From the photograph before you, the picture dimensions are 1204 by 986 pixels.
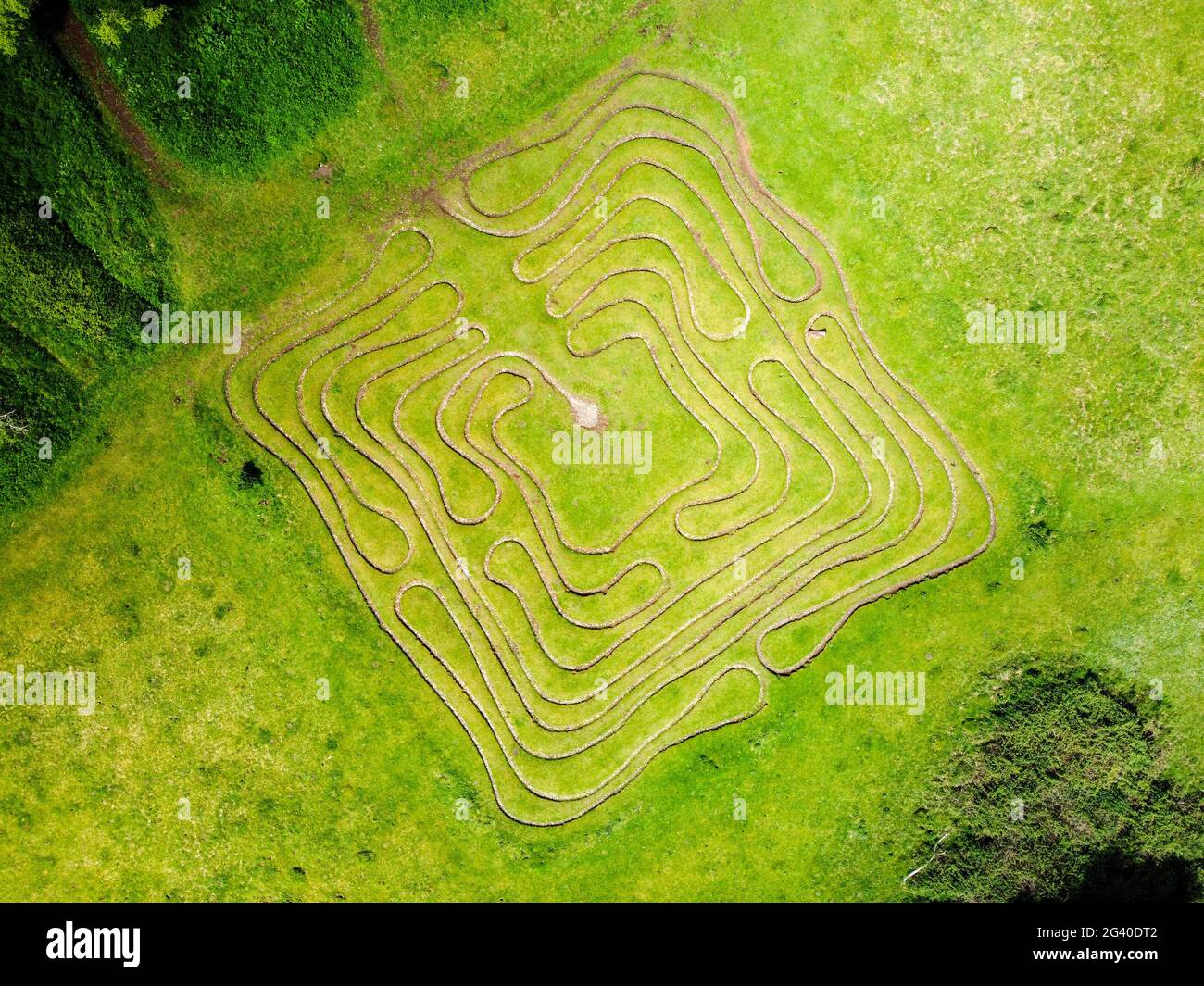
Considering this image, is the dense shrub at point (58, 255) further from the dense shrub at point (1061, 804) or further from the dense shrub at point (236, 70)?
the dense shrub at point (1061, 804)

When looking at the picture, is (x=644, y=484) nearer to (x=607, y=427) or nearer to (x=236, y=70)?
(x=607, y=427)

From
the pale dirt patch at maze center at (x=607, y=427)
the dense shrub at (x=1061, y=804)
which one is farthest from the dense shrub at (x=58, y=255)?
the dense shrub at (x=1061, y=804)

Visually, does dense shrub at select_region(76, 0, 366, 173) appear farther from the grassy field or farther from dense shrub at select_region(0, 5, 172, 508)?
dense shrub at select_region(0, 5, 172, 508)

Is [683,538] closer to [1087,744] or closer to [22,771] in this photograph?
[1087,744]

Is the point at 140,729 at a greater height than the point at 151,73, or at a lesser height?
lesser

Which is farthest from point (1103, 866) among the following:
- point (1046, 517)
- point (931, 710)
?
point (1046, 517)

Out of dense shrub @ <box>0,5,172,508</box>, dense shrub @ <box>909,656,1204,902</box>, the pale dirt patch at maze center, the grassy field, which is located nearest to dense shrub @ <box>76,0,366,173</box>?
the grassy field
